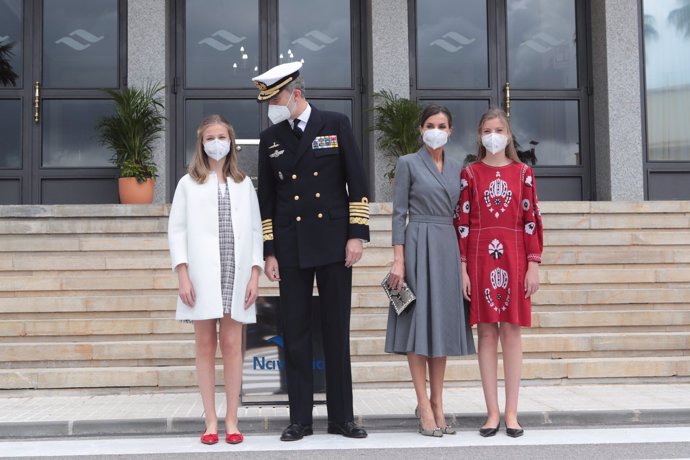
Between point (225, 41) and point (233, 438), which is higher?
point (225, 41)

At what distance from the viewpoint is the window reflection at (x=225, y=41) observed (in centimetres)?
1255

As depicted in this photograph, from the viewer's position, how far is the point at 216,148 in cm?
516

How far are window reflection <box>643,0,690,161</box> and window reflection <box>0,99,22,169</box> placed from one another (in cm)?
937

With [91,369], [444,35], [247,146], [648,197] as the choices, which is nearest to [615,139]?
[648,197]

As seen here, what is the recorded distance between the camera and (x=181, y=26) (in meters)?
12.5

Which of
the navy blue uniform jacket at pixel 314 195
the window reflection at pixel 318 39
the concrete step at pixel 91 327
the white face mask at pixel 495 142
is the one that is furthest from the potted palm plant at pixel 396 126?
the navy blue uniform jacket at pixel 314 195

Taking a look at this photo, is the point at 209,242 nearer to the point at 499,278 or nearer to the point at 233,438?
the point at 233,438

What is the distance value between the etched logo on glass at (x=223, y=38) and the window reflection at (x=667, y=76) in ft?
20.5

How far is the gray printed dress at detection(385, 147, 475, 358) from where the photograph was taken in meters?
5.16

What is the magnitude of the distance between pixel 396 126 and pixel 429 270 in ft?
21.4

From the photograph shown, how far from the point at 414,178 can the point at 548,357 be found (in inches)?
109

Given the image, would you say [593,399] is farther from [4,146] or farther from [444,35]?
[4,146]

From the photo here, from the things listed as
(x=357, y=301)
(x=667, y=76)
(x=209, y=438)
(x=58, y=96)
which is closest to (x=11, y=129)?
(x=58, y=96)

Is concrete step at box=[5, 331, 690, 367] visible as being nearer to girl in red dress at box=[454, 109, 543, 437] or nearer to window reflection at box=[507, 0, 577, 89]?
girl in red dress at box=[454, 109, 543, 437]
